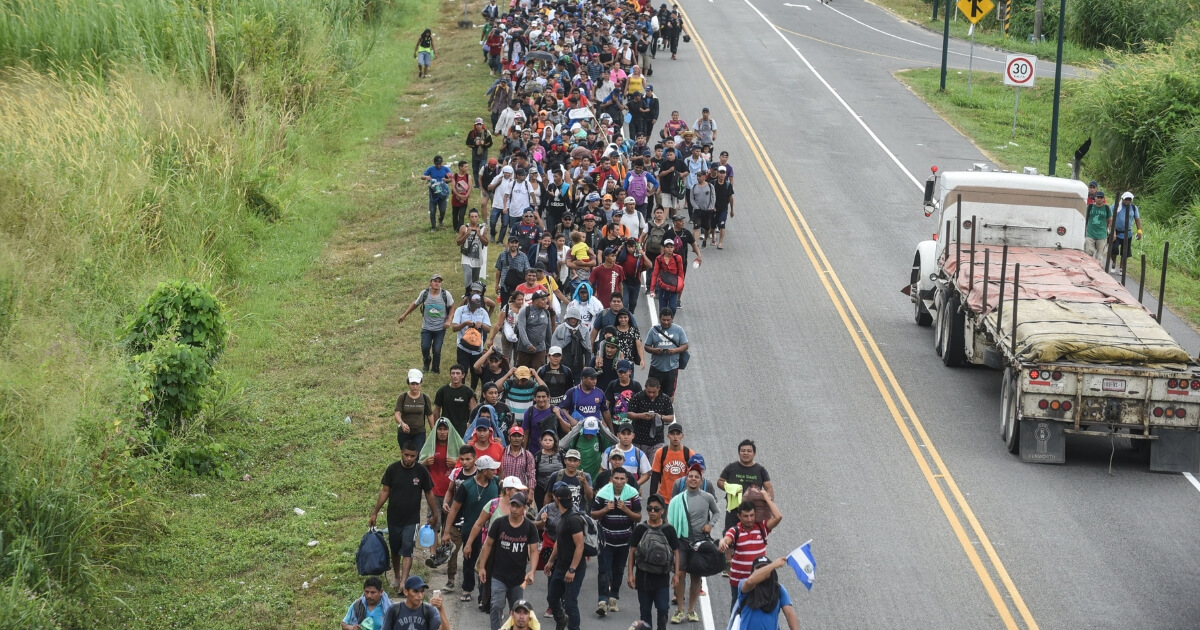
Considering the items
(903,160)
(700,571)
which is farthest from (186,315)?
(903,160)

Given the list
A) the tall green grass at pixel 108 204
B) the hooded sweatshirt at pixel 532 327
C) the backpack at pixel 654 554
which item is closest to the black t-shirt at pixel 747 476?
the backpack at pixel 654 554

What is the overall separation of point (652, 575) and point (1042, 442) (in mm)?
6917

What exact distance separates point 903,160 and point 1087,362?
17711mm

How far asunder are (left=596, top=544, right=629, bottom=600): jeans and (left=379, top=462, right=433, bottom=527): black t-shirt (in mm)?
1848

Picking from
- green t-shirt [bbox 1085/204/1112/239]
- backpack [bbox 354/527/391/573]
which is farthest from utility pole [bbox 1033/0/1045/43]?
backpack [bbox 354/527/391/573]

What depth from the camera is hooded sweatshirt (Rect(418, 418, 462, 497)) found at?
13.9 metres

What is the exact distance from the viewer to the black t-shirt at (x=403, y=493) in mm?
12945

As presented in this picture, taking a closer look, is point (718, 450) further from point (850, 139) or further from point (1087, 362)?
point (850, 139)

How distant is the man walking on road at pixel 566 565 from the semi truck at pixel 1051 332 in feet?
22.2

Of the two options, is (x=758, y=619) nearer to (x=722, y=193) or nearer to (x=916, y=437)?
(x=916, y=437)

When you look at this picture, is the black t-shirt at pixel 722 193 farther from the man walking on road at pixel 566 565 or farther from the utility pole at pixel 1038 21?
the utility pole at pixel 1038 21

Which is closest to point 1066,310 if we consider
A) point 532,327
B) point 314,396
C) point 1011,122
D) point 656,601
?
point 532,327

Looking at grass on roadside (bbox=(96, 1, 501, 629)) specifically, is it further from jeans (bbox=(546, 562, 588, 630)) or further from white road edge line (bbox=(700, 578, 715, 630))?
white road edge line (bbox=(700, 578, 715, 630))

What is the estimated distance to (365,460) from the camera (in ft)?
55.6
